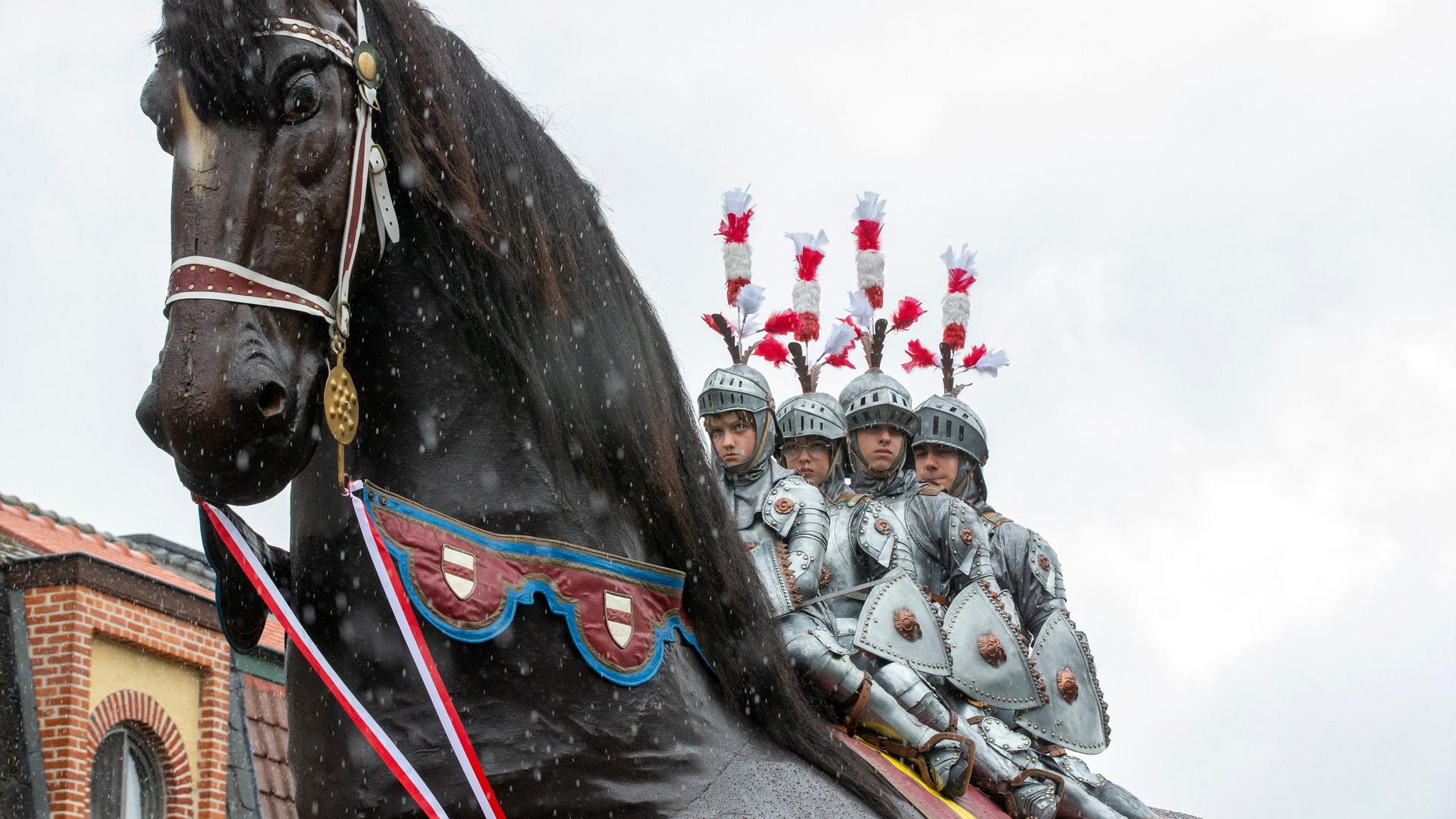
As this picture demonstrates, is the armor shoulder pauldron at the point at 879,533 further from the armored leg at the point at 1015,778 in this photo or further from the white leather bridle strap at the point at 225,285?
the white leather bridle strap at the point at 225,285

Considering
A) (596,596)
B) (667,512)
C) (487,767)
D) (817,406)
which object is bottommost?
(487,767)

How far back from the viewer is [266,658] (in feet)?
46.3

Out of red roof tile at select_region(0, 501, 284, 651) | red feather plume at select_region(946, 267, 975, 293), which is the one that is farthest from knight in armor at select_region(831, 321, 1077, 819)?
red roof tile at select_region(0, 501, 284, 651)

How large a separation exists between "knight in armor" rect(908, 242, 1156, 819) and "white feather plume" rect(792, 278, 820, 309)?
2.68 ft

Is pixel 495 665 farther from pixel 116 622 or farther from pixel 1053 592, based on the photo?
pixel 116 622

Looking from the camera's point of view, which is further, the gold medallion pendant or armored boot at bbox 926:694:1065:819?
armored boot at bbox 926:694:1065:819

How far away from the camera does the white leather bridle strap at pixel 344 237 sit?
10.4 feet

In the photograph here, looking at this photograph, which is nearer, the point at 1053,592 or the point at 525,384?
→ the point at 525,384

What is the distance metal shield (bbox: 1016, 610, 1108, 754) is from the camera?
657 centimetres

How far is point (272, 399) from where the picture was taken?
3129mm

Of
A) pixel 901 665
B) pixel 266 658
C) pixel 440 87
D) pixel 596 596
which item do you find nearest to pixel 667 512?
pixel 596 596

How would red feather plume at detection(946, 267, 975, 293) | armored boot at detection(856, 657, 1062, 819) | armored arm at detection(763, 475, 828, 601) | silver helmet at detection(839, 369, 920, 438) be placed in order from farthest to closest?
red feather plume at detection(946, 267, 975, 293) → silver helmet at detection(839, 369, 920, 438) → armored arm at detection(763, 475, 828, 601) → armored boot at detection(856, 657, 1062, 819)

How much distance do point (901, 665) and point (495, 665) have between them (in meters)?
2.12

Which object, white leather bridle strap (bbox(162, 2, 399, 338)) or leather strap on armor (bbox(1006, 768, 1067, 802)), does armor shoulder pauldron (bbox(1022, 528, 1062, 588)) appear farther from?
white leather bridle strap (bbox(162, 2, 399, 338))
